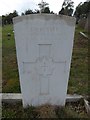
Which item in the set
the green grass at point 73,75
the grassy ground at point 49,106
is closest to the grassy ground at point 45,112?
the grassy ground at point 49,106

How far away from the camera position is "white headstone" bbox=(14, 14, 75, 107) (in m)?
3.99

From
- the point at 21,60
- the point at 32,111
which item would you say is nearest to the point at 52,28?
the point at 21,60

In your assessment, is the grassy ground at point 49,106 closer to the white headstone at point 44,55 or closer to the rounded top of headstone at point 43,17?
the white headstone at point 44,55

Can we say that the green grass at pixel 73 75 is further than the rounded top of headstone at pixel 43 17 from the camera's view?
Yes

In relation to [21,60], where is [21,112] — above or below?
below

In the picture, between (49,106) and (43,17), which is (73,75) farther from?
(43,17)

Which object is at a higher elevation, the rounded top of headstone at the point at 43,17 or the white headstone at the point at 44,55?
the rounded top of headstone at the point at 43,17

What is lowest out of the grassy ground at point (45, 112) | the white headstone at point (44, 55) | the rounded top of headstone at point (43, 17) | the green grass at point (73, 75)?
the green grass at point (73, 75)

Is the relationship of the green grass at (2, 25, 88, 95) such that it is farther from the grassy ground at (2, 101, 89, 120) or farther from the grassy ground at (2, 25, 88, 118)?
the grassy ground at (2, 101, 89, 120)

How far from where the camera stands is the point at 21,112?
14.0 feet

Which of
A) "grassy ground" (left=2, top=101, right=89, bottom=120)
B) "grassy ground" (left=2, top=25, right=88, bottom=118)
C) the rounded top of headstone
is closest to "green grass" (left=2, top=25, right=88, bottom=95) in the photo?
"grassy ground" (left=2, top=25, right=88, bottom=118)

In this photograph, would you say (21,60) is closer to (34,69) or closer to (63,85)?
(34,69)

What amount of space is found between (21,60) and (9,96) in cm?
91

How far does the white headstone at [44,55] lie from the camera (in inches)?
157
